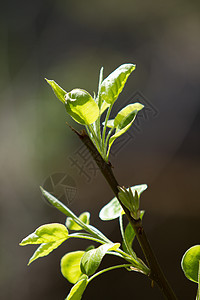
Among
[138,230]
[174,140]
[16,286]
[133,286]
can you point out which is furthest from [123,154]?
[138,230]

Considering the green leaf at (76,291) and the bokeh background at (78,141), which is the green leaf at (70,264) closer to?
the green leaf at (76,291)

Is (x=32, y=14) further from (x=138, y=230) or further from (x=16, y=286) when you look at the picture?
(x=138, y=230)

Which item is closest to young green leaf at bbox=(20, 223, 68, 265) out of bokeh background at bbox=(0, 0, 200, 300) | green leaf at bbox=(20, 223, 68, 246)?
green leaf at bbox=(20, 223, 68, 246)

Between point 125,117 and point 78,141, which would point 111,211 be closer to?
point 125,117

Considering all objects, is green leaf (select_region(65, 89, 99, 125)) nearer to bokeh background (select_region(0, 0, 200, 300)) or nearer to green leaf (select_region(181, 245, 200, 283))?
green leaf (select_region(181, 245, 200, 283))

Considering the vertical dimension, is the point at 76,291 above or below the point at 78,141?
below

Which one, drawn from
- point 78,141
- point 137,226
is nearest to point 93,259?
point 137,226
